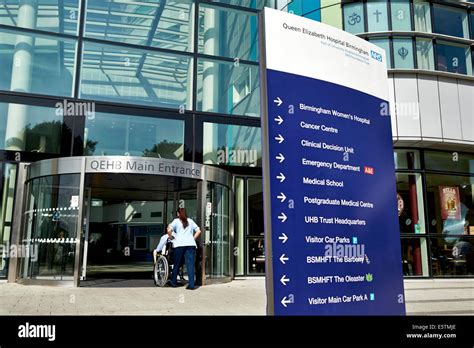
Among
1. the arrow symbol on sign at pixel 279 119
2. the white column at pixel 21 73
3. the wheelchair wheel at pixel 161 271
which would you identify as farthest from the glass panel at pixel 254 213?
the arrow symbol on sign at pixel 279 119

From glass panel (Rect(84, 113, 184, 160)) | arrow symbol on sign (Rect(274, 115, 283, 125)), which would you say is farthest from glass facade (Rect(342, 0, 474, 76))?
arrow symbol on sign (Rect(274, 115, 283, 125))

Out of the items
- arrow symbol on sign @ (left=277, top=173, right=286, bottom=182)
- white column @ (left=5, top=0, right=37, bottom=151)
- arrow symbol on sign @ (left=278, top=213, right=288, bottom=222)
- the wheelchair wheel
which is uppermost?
white column @ (left=5, top=0, right=37, bottom=151)

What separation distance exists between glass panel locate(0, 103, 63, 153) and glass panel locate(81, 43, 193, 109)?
3.81 ft

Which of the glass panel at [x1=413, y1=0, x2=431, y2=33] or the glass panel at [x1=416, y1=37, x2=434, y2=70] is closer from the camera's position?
the glass panel at [x1=416, y1=37, x2=434, y2=70]

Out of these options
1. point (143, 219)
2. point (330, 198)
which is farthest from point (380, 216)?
point (143, 219)

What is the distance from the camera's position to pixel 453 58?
15445mm

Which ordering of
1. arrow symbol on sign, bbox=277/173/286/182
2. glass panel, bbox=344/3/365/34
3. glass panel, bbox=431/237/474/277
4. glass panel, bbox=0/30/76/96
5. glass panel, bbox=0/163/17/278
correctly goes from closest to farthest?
arrow symbol on sign, bbox=277/173/286/182
glass panel, bbox=0/163/17/278
glass panel, bbox=0/30/76/96
glass panel, bbox=431/237/474/277
glass panel, bbox=344/3/365/34

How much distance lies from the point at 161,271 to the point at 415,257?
27.9 feet

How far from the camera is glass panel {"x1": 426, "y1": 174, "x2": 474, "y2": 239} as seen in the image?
14914mm

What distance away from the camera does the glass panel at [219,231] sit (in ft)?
37.8

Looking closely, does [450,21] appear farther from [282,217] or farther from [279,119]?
[282,217]

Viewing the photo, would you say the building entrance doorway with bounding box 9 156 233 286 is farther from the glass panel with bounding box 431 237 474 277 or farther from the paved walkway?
the glass panel with bounding box 431 237 474 277

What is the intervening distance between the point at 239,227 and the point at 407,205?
5611 mm
